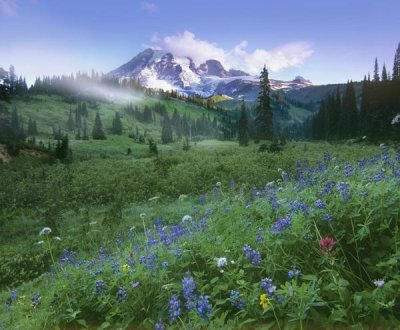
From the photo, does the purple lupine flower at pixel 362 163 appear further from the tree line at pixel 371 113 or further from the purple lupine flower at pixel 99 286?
the tree line at pixel 371 113

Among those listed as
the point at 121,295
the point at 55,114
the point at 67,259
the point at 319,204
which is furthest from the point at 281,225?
the point at 55,114

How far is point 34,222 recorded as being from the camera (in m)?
18.1

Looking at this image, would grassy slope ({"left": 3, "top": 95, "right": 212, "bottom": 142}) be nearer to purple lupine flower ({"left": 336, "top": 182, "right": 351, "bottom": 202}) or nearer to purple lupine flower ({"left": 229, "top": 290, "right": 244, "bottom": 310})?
purple lupine flower ({"left": 336, "top": 182, "right": 351, "bottom": 202})

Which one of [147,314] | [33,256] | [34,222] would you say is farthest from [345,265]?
[34,222]

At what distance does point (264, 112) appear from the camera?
6938 centimetres

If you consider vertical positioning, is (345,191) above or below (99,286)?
above

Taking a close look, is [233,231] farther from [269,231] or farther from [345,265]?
[345,265]

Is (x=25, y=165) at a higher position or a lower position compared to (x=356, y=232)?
lower

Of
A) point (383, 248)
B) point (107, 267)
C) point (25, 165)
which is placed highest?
point (383, 248)

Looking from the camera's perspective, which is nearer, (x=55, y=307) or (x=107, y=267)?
(x=55, y=307)

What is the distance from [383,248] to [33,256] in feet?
38.7

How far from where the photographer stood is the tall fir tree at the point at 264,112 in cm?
6850

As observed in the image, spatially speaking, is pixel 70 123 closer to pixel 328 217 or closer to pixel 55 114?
pixel 55 114

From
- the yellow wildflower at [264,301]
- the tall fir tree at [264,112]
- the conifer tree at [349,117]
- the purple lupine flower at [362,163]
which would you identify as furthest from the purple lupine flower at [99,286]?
the conifer tree at [349,117]
